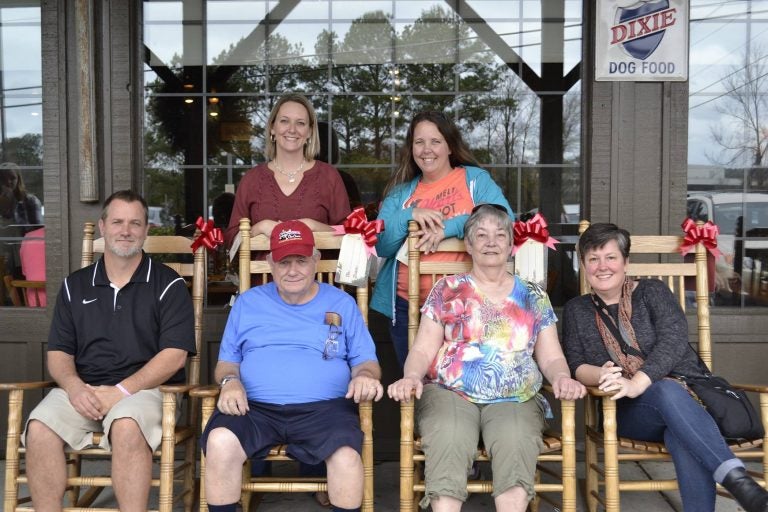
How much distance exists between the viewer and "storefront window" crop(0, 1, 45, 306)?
377 centimetres

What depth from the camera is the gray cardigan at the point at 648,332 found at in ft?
9.25

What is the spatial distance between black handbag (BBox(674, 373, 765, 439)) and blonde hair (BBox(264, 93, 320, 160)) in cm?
178

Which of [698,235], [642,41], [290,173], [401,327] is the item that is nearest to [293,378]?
[401,327]

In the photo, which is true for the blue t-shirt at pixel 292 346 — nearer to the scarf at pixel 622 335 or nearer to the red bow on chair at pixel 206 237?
the red bow on chair at pixel 206 237

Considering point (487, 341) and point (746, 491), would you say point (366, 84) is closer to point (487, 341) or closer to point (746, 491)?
point (487, 341)

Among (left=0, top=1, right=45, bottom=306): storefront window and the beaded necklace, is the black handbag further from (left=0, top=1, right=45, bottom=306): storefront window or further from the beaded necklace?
(left=0, top=1, right=45, bottom=306): storefront window

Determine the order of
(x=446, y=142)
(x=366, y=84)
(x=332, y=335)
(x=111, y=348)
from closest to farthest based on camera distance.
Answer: (x=332, y=335) < (x=111, y=348) < (x=446, y=142) < (x=366, y=84)

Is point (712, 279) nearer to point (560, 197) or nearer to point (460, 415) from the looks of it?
point (560, 197)

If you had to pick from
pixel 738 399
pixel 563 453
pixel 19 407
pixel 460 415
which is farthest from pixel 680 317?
pixel 19 407

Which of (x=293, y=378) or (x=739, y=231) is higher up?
(x=739, y=231)

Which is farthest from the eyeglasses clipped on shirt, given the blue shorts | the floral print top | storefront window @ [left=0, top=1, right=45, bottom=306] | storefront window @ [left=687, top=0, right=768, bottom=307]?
storefront window @ [left=687, top=0, right=768, bottom=307]

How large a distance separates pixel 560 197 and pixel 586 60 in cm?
95

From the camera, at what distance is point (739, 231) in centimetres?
384

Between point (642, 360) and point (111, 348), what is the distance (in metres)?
1.97
